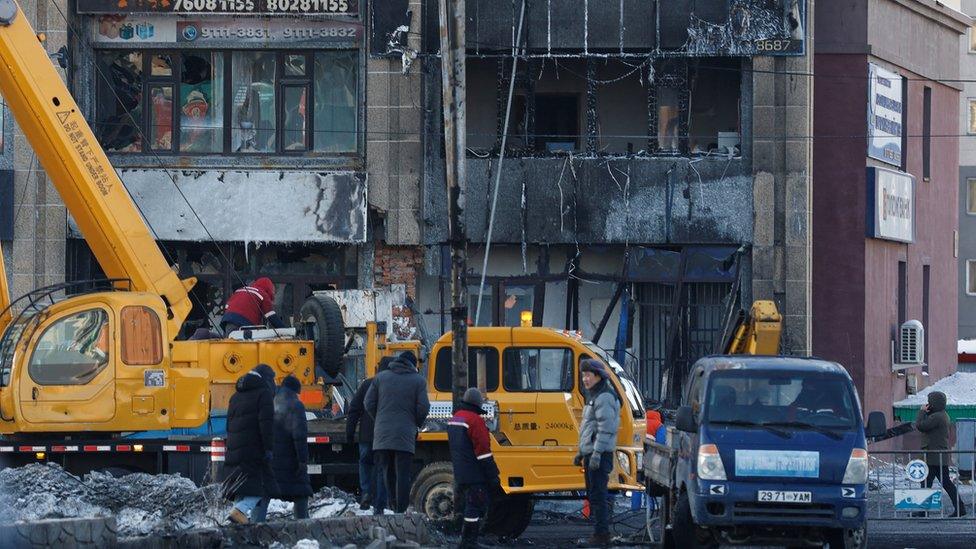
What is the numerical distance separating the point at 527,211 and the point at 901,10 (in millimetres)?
9027

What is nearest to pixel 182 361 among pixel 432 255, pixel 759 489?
pixel 759 489

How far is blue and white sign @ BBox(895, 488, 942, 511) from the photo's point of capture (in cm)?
1931

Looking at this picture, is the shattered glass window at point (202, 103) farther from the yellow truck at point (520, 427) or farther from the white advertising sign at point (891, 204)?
the white advertising sign at point (891, 204)

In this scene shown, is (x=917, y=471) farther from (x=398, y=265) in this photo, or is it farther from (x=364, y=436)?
(x=398, y=265)

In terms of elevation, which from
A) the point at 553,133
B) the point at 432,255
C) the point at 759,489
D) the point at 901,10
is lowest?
the point at 759,489

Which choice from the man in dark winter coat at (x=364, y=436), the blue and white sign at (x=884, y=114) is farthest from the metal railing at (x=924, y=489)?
the blue and white sign at (x=884, y=114)

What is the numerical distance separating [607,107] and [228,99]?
22.3 ft

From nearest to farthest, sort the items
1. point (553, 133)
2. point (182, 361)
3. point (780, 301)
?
1. point (182, 361)
2. point (780, 301)
3. point (553, 133)

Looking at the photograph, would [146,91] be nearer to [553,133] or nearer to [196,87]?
[196,87]

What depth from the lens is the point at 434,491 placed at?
1919cm

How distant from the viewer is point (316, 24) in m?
29.5

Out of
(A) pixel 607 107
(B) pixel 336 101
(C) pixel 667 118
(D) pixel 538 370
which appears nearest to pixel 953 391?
(C) pixel 667 118

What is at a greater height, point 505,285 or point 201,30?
point 201,30

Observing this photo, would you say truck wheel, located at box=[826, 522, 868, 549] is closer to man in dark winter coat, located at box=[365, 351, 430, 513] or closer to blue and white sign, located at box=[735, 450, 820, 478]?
blue and white sign, located at box=[735, 450, 820, 478]
